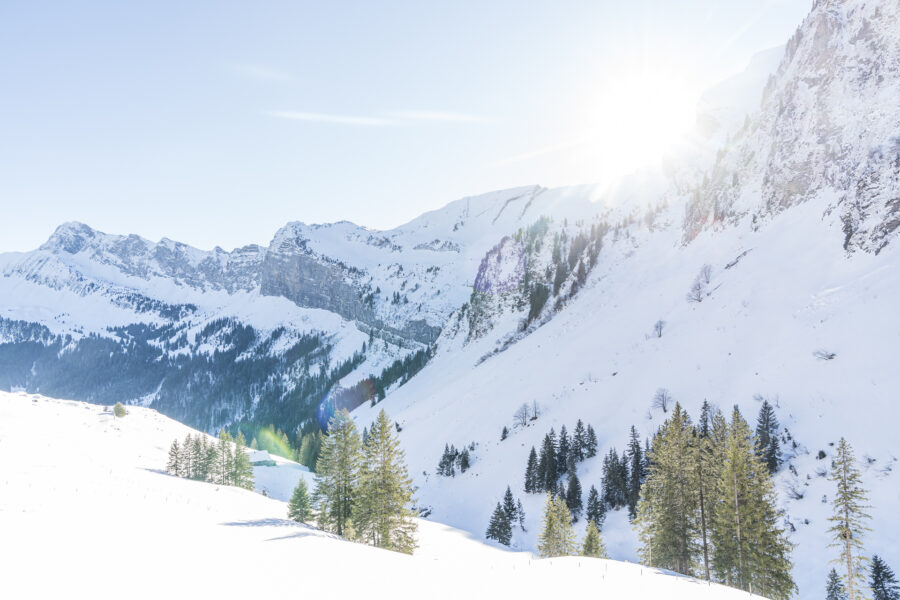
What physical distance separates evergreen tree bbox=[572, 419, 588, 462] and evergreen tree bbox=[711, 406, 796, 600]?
3153 centimetres

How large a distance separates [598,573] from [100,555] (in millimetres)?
12810

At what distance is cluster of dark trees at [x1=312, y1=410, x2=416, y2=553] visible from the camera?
89.6 ft

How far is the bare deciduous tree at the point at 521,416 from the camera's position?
7025 centimetres

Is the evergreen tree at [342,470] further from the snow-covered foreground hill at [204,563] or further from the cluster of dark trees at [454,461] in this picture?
the cluster of dark trees at [454,461]

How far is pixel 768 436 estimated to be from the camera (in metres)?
39.6

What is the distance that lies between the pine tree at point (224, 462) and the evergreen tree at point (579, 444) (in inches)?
1658

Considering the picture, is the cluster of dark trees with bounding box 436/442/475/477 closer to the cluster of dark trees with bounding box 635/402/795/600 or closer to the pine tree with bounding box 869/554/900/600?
the cluster of dark trees with bounding box 635/402/795/600

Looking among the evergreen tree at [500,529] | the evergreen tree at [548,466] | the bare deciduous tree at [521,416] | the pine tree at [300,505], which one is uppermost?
the bare deciduous tree at [521,416]

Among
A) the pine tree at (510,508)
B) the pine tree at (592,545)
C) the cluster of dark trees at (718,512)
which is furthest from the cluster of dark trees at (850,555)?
the pine tree at (510,508)

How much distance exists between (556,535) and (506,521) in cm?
1758

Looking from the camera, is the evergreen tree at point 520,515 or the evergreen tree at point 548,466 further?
the evergreen tree at point 548,466

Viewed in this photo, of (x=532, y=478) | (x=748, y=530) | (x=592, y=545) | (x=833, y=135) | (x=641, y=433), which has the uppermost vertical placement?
(x=833, y=135)

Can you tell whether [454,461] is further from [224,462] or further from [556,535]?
[556,535]

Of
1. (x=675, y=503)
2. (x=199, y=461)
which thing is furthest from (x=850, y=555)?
(x=199, y=461)
